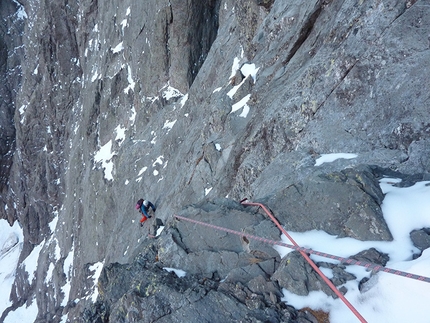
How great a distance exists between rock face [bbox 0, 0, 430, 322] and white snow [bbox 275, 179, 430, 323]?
196 millimetres

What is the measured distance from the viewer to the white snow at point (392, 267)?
424cm

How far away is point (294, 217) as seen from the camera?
6.39m

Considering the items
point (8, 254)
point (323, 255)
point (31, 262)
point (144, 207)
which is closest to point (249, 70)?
point (144, 207)

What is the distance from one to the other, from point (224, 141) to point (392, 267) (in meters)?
9.91

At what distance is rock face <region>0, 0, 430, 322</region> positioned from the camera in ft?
19.5

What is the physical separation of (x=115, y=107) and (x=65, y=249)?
1413cm

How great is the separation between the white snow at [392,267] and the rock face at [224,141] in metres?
0.20

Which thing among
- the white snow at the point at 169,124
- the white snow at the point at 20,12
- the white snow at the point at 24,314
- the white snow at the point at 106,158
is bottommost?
the white snow at the point at 24,314

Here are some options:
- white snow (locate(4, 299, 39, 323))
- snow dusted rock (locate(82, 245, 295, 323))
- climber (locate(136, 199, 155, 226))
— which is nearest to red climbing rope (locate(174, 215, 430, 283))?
snow dusted rock (locate(82, 245, 295, 323))

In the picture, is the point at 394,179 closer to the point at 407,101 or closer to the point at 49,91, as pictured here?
the point at 407,101

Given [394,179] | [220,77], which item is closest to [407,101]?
[394,179]

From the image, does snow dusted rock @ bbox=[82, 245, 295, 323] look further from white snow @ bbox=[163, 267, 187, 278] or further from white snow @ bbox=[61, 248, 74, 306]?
white snow @ bbox=[61, 248, 74, 306]

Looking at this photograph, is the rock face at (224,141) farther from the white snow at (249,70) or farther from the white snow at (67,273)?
the white snow at (67,273)

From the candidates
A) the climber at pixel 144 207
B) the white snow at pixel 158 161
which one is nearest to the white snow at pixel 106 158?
the white snow at pixel 158 161
